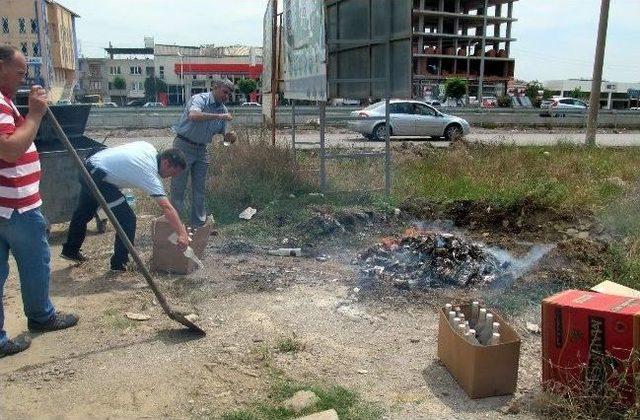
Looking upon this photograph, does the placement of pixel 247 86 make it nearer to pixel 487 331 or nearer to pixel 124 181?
pixel 124 181

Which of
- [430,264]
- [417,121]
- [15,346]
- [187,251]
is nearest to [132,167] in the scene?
[187,251]

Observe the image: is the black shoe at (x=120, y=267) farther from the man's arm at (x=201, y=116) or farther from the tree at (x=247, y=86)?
the tree at (x=247, y=86)

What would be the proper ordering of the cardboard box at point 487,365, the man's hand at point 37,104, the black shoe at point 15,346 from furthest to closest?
the black shoe at point 15,346, the man's hand at point 37,104, the cardboard box at point 487,365

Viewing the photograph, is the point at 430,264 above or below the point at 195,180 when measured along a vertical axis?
below

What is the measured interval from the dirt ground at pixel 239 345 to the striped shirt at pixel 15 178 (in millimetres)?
1005

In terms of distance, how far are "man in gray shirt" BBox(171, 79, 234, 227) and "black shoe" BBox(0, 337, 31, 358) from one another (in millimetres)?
3041

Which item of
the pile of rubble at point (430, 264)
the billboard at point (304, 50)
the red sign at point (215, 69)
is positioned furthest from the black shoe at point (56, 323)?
the red sign at point (215, 69)

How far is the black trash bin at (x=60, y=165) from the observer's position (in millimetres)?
6289

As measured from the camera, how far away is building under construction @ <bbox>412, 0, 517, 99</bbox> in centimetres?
6494

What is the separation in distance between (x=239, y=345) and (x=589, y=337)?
2150 mm

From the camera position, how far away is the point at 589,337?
296 cm

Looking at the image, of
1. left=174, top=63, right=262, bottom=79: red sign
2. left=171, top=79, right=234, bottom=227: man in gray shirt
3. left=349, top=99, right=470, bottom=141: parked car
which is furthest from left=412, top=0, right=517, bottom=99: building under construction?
left=171, top=79, right=234, bottom=227: man in gray shirt

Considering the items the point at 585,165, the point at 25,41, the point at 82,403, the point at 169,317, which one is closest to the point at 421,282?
the point at 169,317

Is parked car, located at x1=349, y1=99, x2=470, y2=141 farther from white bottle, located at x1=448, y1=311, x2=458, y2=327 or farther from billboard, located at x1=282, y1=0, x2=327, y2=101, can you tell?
white bottle, located at x1=448, y1=311, x2=458, y2=327
